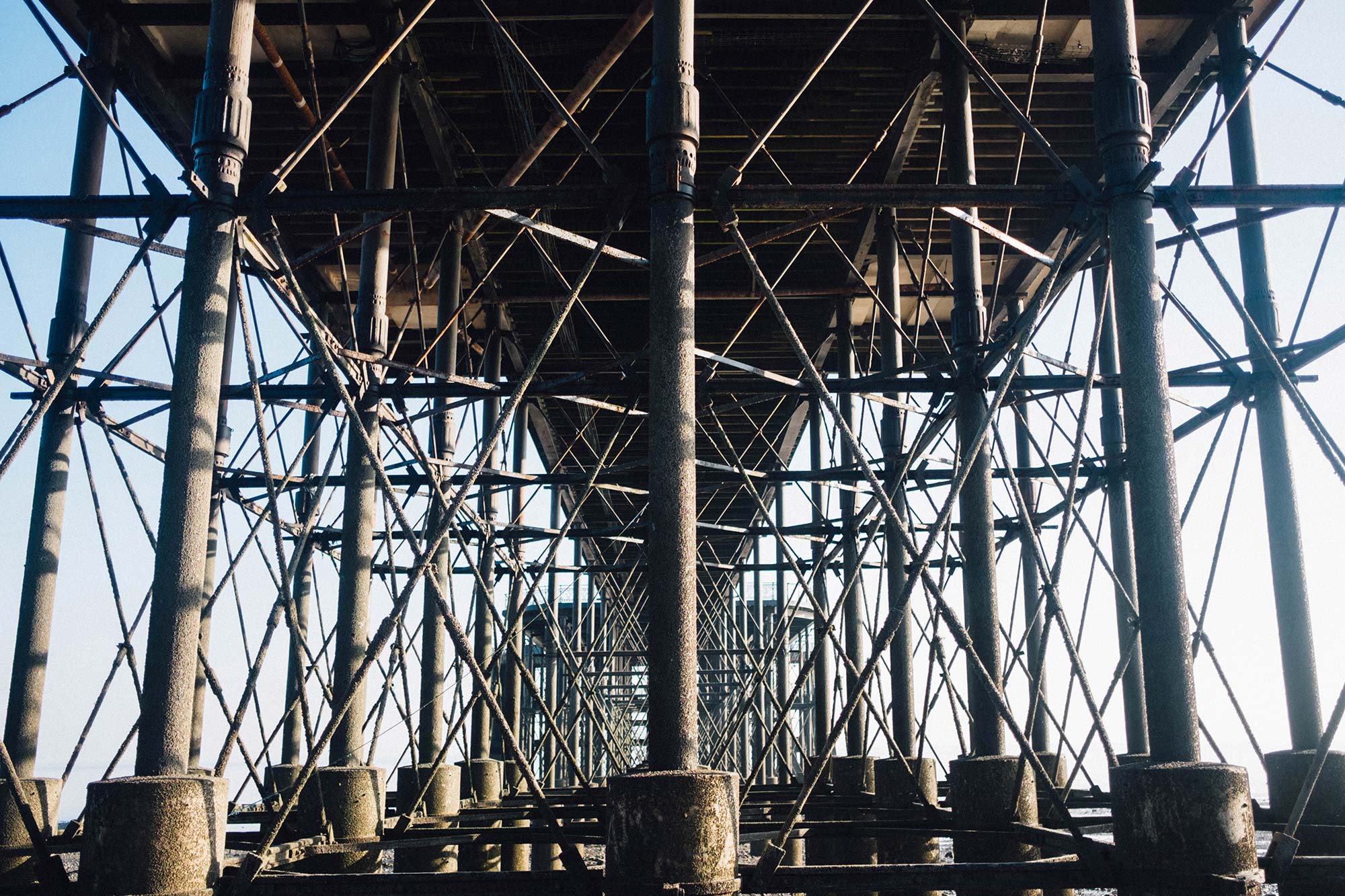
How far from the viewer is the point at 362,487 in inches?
461

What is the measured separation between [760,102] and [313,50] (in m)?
5.82

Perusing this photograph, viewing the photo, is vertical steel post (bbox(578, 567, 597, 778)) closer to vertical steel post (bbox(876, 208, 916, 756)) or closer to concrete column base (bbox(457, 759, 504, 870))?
concrete column base (bbox(457, 759, 504, 870))

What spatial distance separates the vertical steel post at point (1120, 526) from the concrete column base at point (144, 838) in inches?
410

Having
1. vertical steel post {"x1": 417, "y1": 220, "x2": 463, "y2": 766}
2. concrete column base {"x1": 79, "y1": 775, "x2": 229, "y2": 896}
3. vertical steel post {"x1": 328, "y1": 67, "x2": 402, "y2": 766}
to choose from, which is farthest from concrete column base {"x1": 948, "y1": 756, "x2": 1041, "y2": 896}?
vertical steel post {"x1": 417, "y1": 220, "x2": 463, "y2": 766}

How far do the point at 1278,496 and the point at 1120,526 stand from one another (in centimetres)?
353

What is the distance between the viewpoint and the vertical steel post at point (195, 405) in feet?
22.6

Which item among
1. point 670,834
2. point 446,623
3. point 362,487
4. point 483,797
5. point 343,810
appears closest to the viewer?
point 670,834

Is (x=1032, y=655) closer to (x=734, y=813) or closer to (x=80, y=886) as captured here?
(x=734, y=813)

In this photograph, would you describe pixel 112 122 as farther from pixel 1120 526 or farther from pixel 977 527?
pixel 1120 526

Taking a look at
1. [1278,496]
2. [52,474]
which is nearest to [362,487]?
[52,474]

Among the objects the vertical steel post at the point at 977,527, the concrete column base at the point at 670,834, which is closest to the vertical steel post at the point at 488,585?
the vertical steel post at the point at 977,527

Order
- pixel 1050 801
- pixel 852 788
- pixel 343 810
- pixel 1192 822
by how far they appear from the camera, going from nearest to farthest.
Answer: pixel 1192 822, pixel 343 810, pixel 1050 801, pixel 852 788

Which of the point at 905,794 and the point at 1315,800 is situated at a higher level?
the point at 1315,800

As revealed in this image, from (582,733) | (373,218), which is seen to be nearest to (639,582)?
(582,733)
